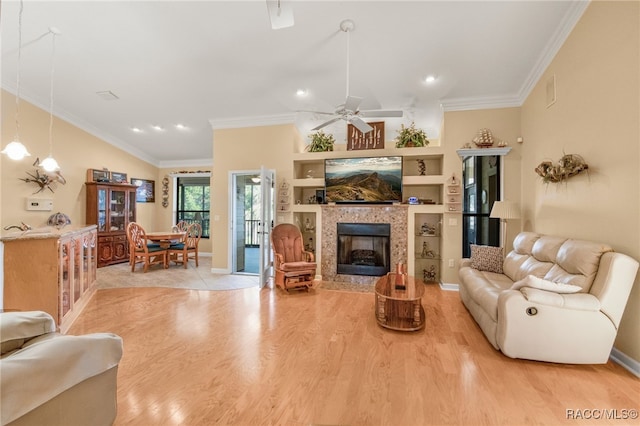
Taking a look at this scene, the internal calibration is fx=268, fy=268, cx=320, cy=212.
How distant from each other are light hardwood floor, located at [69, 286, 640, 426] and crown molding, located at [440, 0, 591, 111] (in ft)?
11.2

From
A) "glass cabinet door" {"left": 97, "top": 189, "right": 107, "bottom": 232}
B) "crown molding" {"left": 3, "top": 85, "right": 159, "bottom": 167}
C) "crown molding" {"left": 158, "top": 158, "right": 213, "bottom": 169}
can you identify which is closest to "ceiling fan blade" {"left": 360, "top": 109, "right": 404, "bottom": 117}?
"crown molding" {"left": 158, "top": 158, "right": 213, "bottom": 169}

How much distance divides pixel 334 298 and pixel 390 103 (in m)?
3.44

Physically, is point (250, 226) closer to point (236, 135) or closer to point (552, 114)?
point (236, 135)

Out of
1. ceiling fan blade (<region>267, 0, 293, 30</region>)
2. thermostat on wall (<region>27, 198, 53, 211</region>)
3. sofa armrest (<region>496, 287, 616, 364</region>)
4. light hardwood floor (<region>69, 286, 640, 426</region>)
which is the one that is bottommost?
light hardwood floor (<region>69, 286, 640, 426</region>)

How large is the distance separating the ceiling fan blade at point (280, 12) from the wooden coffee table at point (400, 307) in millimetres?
2748

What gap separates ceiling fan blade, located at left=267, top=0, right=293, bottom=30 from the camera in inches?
78.7

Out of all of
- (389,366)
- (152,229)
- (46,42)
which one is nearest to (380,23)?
(389,366)

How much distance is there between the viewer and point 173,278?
5148 millimetres

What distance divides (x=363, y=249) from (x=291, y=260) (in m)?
1.51

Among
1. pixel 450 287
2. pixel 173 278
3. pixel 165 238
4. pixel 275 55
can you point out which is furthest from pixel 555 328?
pixel 165 238

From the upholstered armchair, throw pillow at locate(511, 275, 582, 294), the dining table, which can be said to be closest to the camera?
throw pillow at locate(511, 275, 582, 294)

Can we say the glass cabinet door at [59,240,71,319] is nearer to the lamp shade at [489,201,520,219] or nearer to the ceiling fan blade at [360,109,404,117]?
the ceiling fan blade at [360,109,404,117]

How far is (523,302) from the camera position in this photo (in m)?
2.28

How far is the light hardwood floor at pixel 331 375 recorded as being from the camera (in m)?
1.75
